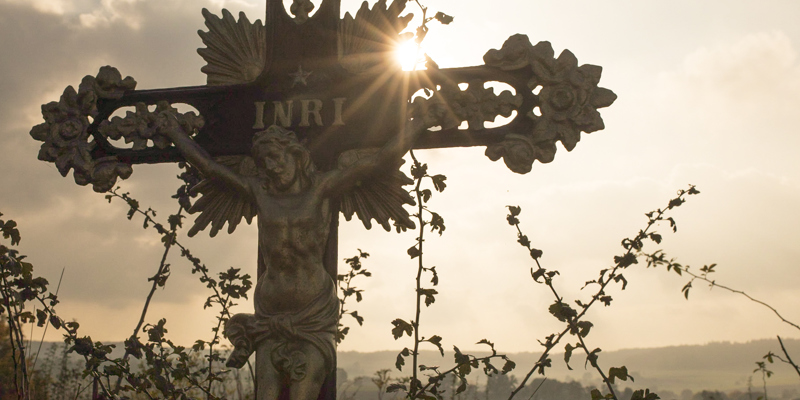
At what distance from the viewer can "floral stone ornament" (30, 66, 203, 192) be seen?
3.99 meters

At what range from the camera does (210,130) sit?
3998 mm

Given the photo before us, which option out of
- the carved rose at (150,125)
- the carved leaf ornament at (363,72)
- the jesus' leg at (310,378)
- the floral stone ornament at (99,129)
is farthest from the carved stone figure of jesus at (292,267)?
the floral stone ornament at (99,129)

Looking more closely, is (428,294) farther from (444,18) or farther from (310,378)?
(444,18)

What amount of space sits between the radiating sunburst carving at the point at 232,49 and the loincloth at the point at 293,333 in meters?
1.31

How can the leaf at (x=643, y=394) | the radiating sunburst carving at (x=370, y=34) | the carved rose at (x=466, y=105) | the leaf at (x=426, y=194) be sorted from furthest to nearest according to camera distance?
1. the radiating sunburst carving at (x=370, y=34)
2. the carved rose at (x=466, y=105)
3. the leaf at (x=426, y=194)
4. the leaf at (x=643, y=394)

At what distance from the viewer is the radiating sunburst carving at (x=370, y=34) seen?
3832 millimetres

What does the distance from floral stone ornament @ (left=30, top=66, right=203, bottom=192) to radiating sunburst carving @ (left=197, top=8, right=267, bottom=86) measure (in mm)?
271

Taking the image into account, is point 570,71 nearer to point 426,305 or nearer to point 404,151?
point 404,151

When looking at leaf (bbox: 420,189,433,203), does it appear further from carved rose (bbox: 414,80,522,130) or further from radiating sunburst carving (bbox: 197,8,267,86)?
radiating sunburst carving (bbox: 197,8,267,86)

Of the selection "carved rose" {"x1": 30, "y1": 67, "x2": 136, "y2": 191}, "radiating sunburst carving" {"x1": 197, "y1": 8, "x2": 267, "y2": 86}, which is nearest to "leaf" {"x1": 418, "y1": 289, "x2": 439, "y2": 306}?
"radiating sunburst carving" {"x1": 197, "y1": 8, "x2": 267, "y2": 86}

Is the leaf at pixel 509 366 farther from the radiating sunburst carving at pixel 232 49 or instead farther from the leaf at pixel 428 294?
the radiating sunburst carving at pixel 232 49

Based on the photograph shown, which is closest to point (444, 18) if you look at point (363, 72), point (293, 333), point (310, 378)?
point (363, 72)

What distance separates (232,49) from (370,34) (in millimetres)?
723

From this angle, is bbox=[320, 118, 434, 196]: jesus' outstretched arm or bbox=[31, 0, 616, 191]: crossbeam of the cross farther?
bbox=[31, 0, 616, 191]: crossbeam of the cross
